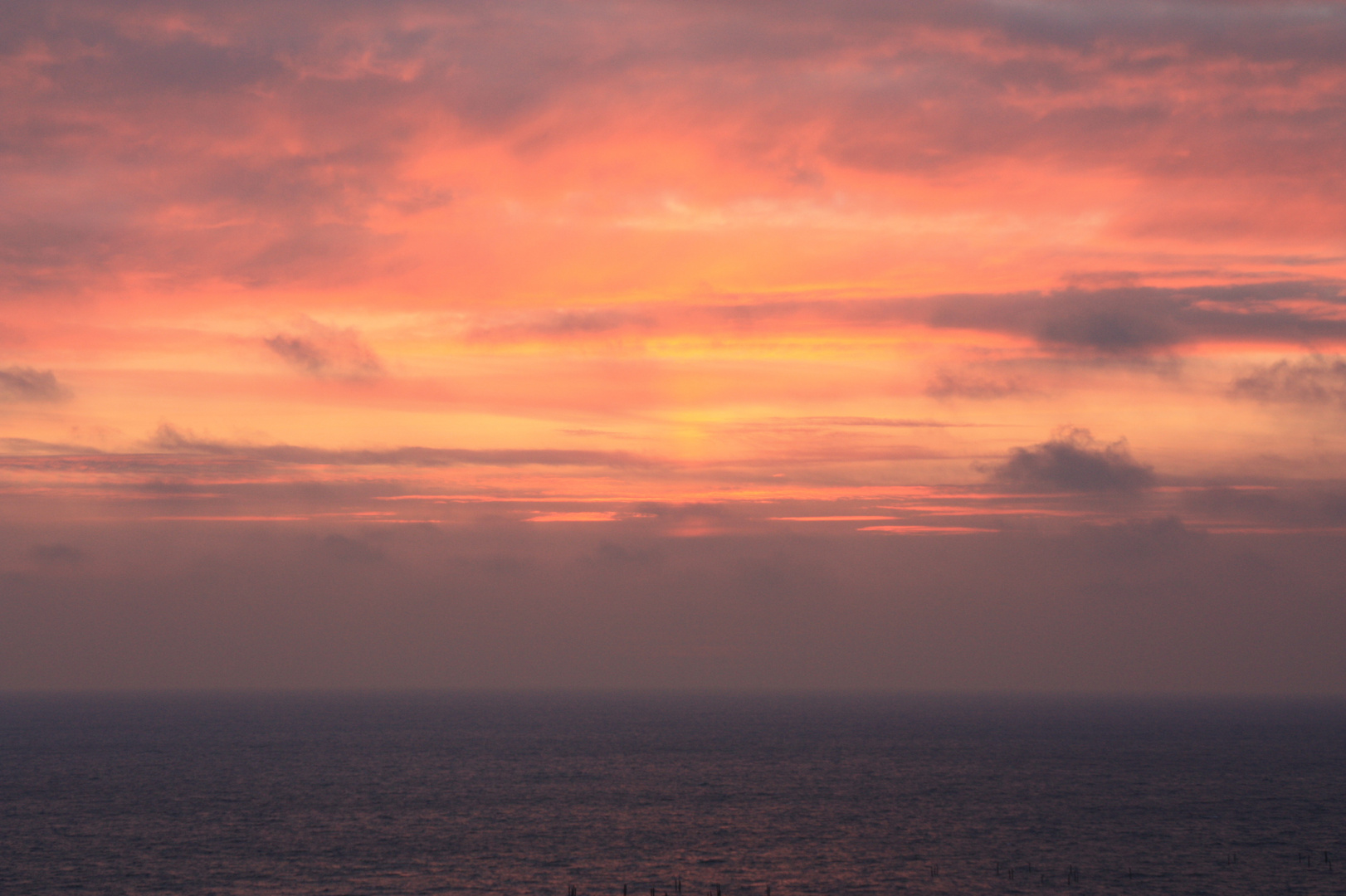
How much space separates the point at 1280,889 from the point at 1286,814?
2047 inches

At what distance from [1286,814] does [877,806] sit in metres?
52.1

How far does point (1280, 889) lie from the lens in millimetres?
94000

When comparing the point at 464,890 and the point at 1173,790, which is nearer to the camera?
the point at 464,890

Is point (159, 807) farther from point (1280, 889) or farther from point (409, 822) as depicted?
point (1280, 889)

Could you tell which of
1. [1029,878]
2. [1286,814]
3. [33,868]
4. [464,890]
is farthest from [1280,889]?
[33,868]

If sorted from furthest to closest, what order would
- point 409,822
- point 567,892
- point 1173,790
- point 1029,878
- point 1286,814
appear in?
1. point 1173,790
2. point 1286,814
3. point 409,822
4. point 1029,878
5. point 567,892

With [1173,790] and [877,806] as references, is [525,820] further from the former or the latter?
[1173,790]

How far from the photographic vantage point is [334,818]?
→ 13212 centimetres

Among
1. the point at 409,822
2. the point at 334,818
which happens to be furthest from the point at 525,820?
the point at 334,818

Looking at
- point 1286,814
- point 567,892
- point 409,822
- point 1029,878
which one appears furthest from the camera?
point 1286,814

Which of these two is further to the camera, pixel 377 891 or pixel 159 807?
pixel 159 807

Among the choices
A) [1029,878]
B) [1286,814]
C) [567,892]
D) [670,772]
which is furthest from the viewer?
[670,772]

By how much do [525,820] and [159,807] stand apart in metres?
51.4

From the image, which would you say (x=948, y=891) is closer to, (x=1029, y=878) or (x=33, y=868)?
(x=1029, y=878)
